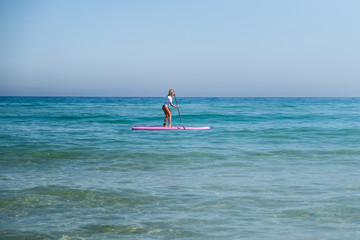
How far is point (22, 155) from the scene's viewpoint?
1118 cm

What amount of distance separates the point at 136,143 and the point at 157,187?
7355 mm

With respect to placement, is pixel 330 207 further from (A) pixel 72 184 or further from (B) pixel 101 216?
(A) pixel 72 184

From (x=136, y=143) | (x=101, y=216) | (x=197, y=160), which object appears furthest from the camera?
(x=136, y=143)

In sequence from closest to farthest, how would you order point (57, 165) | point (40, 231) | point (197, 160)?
point (40, 231) < point (57, 165) < point (197, 160)

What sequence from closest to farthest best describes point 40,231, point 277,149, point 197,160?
1. point 40,231
2. point 197,160
3. point 277,149

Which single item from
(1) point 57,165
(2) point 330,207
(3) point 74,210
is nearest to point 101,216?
(3) point 74,210

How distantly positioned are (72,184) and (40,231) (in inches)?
102

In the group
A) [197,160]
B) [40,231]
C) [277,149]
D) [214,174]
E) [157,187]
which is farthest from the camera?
[277,149]

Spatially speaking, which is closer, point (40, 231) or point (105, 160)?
point (40, 231)

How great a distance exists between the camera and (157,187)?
7121 mm

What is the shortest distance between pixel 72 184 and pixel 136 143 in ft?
23.0

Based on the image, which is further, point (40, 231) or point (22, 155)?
point (22, 155)

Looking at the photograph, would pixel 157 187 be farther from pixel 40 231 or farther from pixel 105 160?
pixel 105 160

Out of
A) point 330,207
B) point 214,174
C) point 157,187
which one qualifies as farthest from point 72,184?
point 330,207
